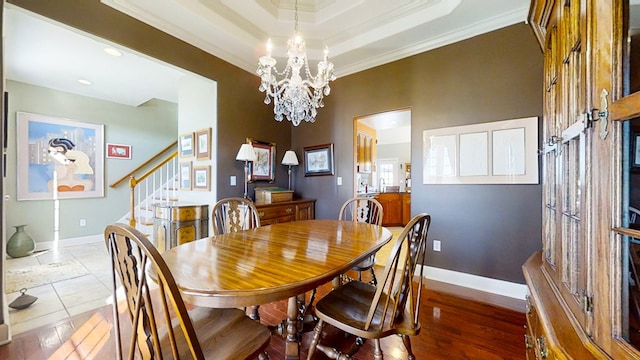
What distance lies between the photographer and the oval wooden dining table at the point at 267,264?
887 mm

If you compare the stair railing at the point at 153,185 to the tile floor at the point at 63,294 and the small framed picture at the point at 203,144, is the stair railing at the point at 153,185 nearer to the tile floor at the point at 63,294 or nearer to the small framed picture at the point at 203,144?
the tile floor at the point at 63,294

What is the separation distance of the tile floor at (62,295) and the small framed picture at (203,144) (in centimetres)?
174

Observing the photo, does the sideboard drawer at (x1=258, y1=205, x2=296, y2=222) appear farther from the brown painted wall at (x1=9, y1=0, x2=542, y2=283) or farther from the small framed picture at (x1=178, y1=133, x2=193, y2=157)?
the small framed picture at (x1=178, y1=133, x2=193, y2=157)

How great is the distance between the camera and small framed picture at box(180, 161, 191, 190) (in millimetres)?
3413

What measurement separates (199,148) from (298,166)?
1485mm

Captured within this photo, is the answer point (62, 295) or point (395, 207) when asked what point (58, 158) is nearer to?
point (62, 295)

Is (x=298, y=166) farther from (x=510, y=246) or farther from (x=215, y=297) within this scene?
(x=215, y=297)

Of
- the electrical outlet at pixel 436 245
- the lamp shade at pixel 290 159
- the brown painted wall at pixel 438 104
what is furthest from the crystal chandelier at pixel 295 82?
the electrical outlet at pixel 436 245

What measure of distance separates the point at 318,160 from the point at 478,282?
248 centimetres

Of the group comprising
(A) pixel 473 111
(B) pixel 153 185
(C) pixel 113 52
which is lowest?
(B) pixel 153 185

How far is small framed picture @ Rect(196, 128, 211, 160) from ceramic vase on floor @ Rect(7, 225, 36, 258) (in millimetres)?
2953

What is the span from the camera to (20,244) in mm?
3553

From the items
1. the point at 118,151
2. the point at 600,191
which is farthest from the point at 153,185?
the point at 600,191

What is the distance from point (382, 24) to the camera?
8.96ft
